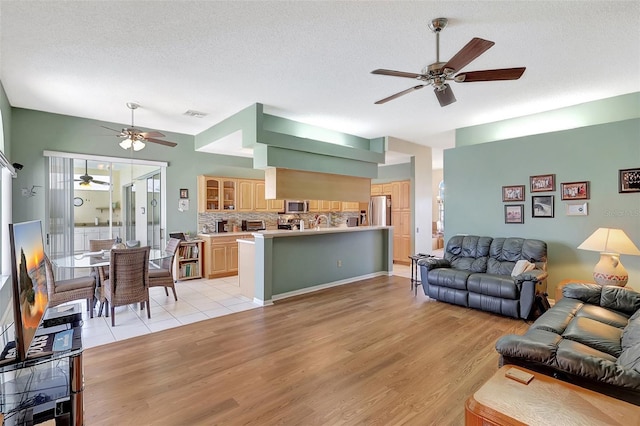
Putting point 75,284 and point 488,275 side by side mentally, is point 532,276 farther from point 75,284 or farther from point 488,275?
point 75,284

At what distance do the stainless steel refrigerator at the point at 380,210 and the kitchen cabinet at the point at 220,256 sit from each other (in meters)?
4.01

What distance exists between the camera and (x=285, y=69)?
351 centimetres

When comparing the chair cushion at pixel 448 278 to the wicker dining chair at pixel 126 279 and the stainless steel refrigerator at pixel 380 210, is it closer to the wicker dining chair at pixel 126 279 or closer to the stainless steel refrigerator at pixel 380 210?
the stainless steel refrigerator at pixel 380 210

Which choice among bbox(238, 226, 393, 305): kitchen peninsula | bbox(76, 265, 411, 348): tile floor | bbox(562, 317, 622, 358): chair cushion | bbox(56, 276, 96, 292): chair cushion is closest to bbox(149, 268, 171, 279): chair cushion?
bbox(76, 265, 411, 348): tile floor

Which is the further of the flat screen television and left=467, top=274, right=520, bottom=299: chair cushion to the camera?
left=467, top=274, right=520, bottom=299: chair cushion

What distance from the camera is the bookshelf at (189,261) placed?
624 centimetres

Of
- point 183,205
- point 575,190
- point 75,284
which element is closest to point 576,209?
point 575,190

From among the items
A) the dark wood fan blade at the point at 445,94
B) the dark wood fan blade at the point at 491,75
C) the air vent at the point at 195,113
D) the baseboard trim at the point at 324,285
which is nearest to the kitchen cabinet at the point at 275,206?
the baseboard trim at the point at 324,285

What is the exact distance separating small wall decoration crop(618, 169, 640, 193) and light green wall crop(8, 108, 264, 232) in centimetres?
708

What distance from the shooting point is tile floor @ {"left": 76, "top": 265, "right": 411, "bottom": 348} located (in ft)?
12.1

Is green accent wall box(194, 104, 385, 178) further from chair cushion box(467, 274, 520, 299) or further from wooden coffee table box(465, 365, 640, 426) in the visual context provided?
wooden coffee table box(465, 365, 640, 426)

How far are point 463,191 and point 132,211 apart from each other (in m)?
7.03

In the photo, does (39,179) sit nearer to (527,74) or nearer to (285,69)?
(285,69)

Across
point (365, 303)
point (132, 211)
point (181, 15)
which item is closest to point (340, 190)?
point (365, 303)
